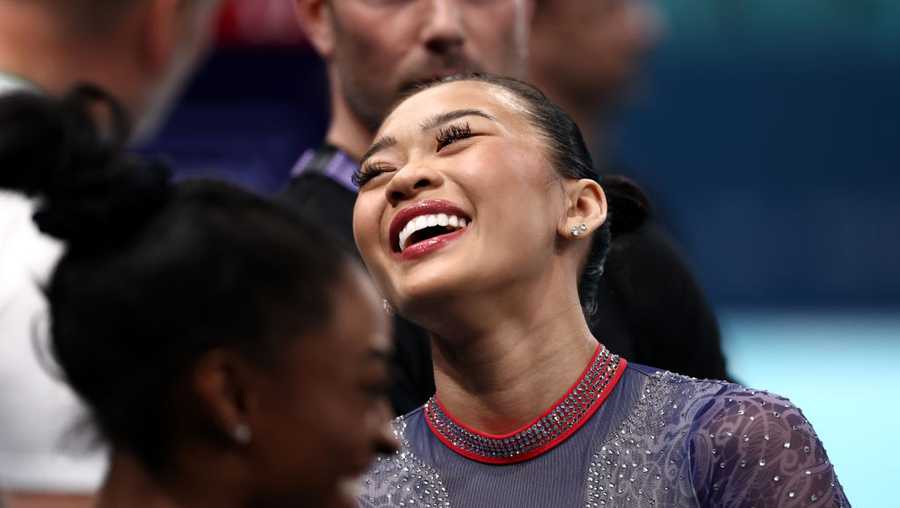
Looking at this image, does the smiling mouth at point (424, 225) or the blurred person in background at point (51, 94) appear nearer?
the blurred person in background at point (51, 94)

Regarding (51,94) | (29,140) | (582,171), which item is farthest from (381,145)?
(29,140)

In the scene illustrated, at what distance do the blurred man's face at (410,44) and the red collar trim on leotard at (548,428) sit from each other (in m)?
0.88

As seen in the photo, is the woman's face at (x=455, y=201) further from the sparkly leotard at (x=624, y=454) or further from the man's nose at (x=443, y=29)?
the man's nose at (x=443, y=29)

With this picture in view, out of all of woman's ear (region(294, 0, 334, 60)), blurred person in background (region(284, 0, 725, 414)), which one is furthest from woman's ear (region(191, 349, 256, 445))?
woman's ear (region(294, 0, 334, 60))

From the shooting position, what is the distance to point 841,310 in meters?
8.52

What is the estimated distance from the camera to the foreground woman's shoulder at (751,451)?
1959 mm

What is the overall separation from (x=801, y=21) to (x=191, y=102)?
122 inches

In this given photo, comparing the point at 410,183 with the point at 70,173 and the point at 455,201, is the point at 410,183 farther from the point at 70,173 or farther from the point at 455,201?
the point at 70,173

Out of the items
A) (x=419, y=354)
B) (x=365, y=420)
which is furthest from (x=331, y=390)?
(x=419, y=354)

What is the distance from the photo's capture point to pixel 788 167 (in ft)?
26.2

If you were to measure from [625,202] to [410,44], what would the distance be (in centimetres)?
69

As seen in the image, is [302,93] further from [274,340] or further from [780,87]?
[274,340]

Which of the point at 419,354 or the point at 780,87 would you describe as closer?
the point at 419,354

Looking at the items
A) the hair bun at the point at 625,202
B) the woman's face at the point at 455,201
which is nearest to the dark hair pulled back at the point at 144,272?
the woman's face at the point at 455,201
